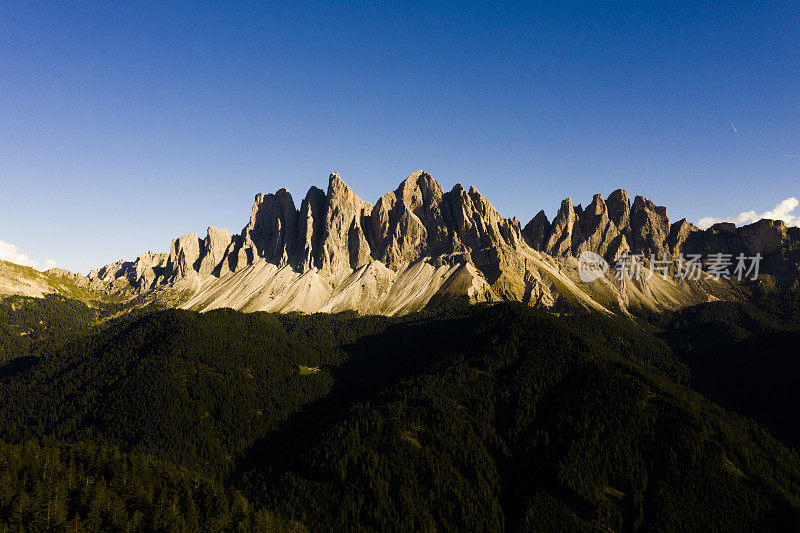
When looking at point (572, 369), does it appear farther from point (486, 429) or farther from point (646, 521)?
point (646, 521)

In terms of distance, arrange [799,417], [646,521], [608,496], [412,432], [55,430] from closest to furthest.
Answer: [646,521] < [608,496] < [412,432] < [55,430] < [799,417]

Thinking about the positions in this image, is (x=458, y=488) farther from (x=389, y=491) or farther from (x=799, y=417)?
(x=799, y=417)

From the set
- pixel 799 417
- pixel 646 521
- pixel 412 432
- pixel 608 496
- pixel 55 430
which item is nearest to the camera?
pixel 646 521

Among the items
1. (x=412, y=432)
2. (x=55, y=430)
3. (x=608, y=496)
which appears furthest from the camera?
(x=55, y=430)

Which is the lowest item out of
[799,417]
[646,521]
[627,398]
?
[646,521]

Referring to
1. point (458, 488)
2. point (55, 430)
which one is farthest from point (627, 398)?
point (55, 430)

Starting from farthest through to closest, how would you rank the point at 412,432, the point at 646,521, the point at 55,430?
the point at 55,430, the point at 412,432, the point at 646,521

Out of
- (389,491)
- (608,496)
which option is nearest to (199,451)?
(389,491)

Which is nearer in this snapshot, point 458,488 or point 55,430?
point 458,488

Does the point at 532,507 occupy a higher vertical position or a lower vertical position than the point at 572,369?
lower
